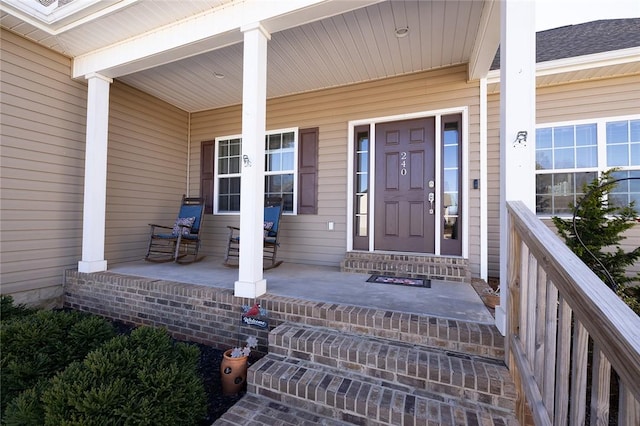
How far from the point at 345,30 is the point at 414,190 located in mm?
2104

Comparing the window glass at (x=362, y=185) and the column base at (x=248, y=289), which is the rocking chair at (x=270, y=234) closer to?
the window glass at (x=362, y=185)

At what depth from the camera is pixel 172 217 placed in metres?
5.21

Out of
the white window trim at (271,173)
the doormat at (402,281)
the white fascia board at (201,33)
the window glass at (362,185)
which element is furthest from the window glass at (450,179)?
the white window trim at (271,173)

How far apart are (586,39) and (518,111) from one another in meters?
3.51

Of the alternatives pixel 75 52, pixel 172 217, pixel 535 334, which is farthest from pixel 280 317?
pixel 75 52

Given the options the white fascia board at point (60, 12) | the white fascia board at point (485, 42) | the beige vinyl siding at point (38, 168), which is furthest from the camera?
the beige vinyl siding at point (38, 168)

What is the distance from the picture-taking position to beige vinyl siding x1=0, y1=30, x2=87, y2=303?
3.23 m

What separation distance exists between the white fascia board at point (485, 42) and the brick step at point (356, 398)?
2.87 metres

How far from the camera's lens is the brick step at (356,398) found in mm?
1480

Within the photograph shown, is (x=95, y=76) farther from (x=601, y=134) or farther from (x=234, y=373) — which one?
(x=601, y=134)

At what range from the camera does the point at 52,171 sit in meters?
3.60

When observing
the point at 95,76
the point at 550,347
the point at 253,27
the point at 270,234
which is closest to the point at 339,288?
the point at 270,234

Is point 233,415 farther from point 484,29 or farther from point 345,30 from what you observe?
point 484,29

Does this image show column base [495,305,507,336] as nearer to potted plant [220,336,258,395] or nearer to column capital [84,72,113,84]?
potted plant [220,336,258,395]
